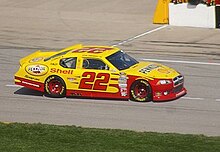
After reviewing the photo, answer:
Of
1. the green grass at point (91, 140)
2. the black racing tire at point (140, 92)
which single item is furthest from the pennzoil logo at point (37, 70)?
the green grass at point (91, 140)

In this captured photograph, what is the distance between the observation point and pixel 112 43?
28.4 m

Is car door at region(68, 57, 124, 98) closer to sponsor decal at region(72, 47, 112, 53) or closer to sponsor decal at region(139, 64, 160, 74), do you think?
sponsor decal at region(72, 47, 112, 53)

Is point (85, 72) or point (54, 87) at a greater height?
point (85, 72)

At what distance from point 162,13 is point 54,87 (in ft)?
39.3

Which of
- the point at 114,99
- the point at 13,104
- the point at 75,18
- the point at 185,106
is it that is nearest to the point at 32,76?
the point at 13,104

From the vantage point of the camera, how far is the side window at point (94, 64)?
20.4 metres

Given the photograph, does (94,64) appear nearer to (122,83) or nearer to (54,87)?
(122,83)

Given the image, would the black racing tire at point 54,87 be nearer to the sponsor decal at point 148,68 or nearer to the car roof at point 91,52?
the car roof at point 91,52

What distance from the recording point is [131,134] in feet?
56.0

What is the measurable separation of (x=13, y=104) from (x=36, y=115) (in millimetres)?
1317

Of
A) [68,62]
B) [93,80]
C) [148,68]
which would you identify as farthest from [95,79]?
[148,68]

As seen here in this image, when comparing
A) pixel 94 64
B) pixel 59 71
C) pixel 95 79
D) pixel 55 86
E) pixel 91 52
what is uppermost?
pixel 91 52

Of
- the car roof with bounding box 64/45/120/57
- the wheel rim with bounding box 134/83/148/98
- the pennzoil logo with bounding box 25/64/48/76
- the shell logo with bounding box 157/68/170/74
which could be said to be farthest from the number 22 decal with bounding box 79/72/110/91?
the shell logo with bounding box 157/68/170/74

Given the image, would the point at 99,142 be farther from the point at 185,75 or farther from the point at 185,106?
the point at 185,75
